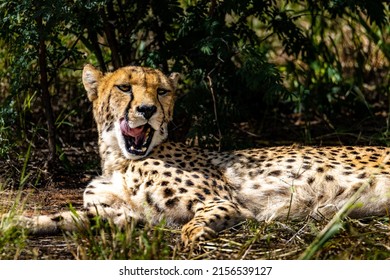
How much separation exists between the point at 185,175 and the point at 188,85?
164cm

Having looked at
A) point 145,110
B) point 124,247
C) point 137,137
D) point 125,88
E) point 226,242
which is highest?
point 125,88

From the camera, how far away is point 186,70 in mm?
5043

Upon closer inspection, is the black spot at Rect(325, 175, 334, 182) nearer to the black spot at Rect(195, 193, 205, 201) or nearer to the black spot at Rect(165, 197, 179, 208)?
the black spot at Rect(195, 193, 205, 201)

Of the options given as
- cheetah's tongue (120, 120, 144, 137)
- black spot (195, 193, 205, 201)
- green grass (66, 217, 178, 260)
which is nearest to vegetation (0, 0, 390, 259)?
green grass (66, 217, 178, 260)

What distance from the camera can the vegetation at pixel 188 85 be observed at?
14.2ft

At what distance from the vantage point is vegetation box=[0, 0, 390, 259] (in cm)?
434

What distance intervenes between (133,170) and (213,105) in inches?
45.4

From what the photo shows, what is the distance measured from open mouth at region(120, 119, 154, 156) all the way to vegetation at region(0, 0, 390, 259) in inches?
18.4

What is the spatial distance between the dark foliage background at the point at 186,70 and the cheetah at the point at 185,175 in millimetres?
444

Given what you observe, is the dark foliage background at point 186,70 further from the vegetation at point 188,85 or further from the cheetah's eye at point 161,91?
the cheetah's eye at point 161,91

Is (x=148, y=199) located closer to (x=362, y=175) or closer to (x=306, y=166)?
(x=306, y=166)

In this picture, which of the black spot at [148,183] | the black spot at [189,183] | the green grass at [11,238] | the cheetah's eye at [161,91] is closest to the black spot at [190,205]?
the black spot at [189,183]

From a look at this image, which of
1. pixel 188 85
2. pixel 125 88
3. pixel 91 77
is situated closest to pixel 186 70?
pixel 188 85

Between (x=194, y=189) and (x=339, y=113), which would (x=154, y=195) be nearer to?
(x=194, y=189)
